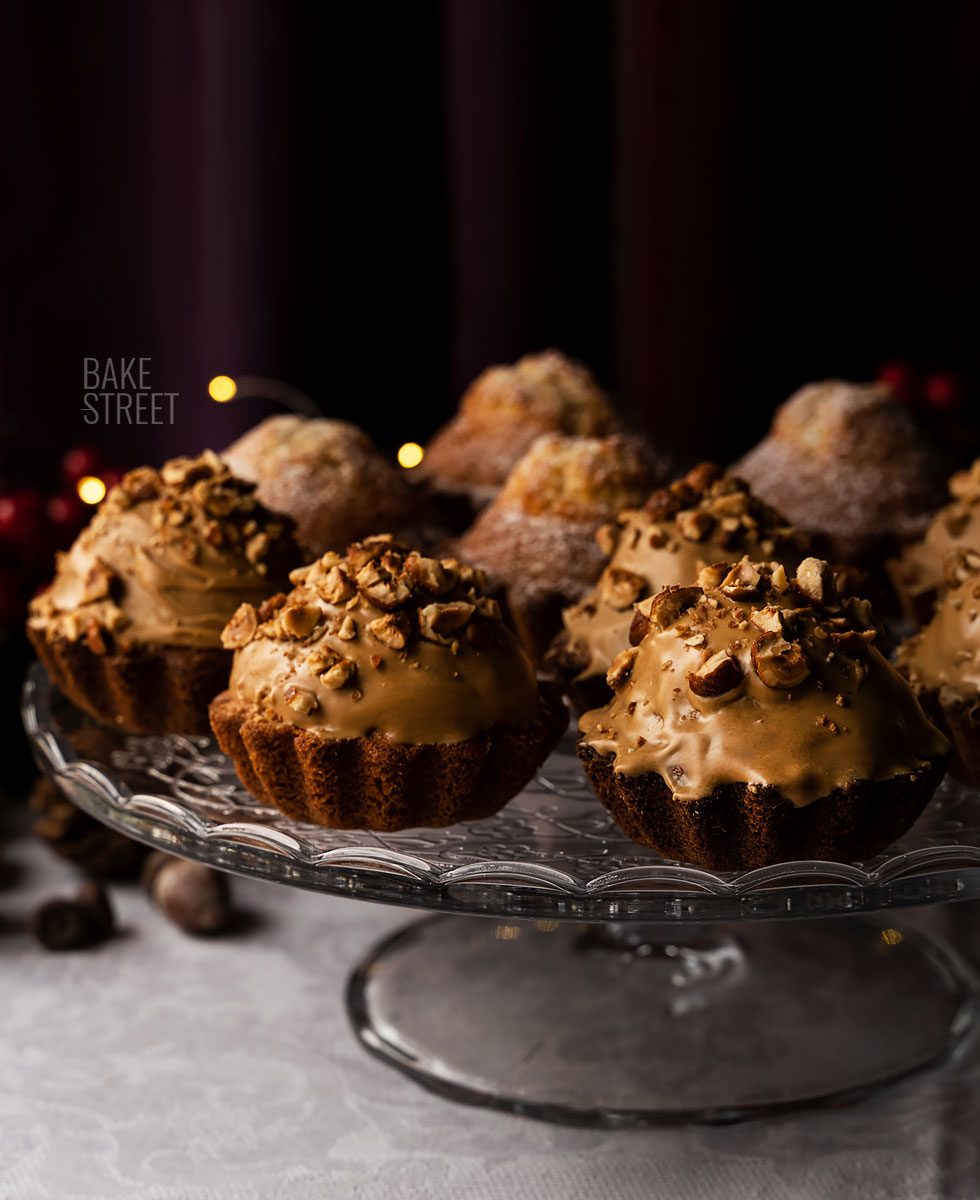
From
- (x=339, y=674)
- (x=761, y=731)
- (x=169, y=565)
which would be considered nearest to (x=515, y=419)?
(x=169, y=565)

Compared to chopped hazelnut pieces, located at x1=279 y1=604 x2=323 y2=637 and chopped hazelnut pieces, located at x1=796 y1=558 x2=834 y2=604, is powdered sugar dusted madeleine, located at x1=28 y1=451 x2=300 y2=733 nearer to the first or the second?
chopped hazelnut pieces, located at x1=279 y1=604 x2=323 y2=637

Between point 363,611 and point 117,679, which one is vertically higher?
point 363,611

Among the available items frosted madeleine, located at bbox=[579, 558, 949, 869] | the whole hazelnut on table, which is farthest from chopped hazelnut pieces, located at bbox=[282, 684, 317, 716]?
the whole hazelnut on table

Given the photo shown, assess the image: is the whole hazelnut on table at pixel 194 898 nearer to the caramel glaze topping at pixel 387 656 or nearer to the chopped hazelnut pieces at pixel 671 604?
the caramel glaze topping at pixel 387 656

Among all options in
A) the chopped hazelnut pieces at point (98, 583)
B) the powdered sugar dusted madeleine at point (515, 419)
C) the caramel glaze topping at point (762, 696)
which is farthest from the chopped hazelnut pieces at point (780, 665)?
the powdered sugar dusted madeleine at point (515, 419)

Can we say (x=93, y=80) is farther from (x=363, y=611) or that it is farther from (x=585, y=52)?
(x=363, y=611)

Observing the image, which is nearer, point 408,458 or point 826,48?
point 408,458

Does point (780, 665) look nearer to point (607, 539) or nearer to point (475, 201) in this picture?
point (607, 539)

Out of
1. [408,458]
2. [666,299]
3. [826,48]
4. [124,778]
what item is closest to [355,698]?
[124,778]
